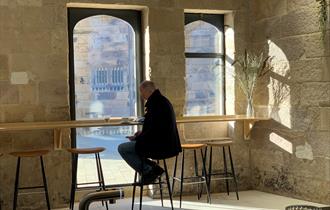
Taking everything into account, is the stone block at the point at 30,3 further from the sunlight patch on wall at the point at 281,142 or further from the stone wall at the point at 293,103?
the sunlight patch on wall at the point at 281,142

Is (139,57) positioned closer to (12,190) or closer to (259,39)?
(259,39)

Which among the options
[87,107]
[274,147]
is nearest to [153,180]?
[87,107]

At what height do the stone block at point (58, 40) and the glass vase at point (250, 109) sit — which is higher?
the stone block at point (58, 40)

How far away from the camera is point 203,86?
19.7 feet

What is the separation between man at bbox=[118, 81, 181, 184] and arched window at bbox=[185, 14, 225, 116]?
141cm

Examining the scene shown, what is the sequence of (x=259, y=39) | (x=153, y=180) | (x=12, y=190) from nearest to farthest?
(x=153, y=180) < (x=12, y=190) < (x=259, y=39)

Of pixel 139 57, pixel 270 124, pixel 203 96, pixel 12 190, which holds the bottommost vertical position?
pixel 12 190

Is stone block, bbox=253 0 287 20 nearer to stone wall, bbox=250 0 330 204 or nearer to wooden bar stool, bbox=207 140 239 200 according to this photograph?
stone wall, bbox=250 0 330 204

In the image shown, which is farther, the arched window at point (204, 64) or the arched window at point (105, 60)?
the arched window at point (204, 64)

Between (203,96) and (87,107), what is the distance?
1542 millimetres

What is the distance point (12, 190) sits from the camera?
499 centimetres

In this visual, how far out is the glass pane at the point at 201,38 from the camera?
19.5ft

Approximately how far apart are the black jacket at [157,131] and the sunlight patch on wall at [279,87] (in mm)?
1681

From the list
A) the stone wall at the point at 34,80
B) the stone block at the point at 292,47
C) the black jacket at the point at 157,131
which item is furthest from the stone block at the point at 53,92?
the stone block at the point at 292,47
